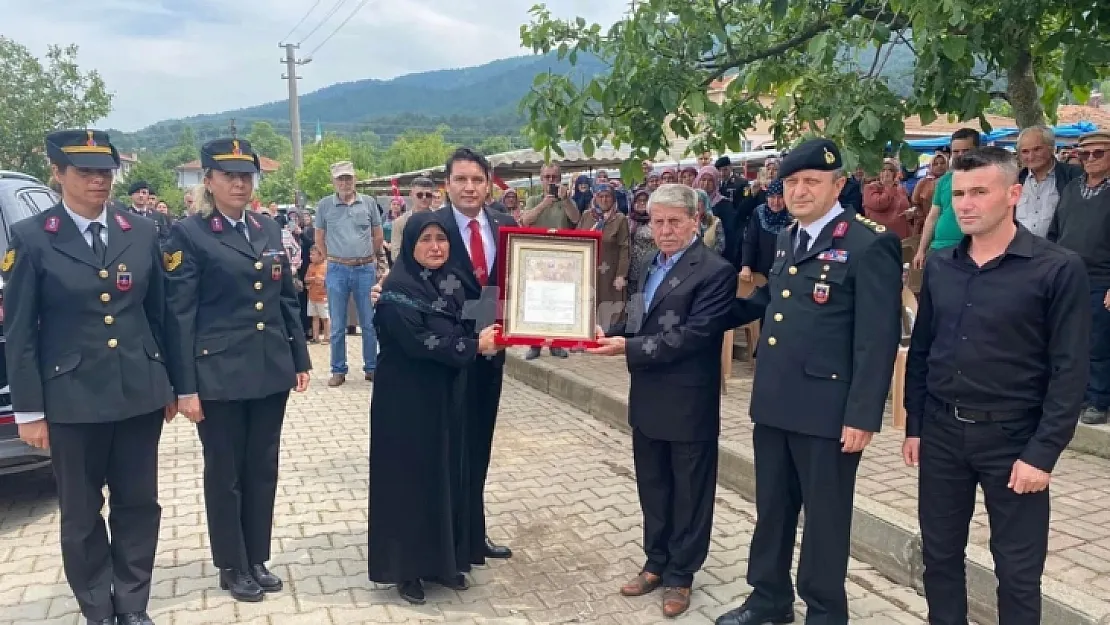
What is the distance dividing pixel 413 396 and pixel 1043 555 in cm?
270

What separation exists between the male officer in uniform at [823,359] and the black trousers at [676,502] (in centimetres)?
37

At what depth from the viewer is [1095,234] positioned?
18.5 ft

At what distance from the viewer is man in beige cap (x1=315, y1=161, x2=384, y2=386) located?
8875mm

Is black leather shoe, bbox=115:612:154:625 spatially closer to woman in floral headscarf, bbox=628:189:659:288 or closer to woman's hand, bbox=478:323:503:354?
woman's hand, bbox=478:323:503:354

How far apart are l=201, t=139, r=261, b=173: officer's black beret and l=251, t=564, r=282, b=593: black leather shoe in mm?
2020

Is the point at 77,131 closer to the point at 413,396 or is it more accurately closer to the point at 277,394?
the point at 277,394

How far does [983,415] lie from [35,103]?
40879mm


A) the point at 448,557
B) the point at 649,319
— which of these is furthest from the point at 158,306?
the point at 649,319

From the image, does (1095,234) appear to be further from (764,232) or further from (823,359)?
(823,359)

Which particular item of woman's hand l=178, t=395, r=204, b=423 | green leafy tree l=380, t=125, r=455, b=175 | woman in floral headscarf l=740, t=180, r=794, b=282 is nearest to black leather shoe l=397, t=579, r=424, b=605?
woman's hand l=178, t=395, r=204, b=423

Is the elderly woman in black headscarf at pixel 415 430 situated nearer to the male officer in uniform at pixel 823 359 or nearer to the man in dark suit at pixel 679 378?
the man in dark suit at pixel 679 378

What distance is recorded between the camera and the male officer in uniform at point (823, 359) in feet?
10.6

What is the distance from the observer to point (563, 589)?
4.20 metres

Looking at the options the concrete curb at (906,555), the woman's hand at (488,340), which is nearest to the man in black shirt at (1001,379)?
the concrete curb at (906,555)
